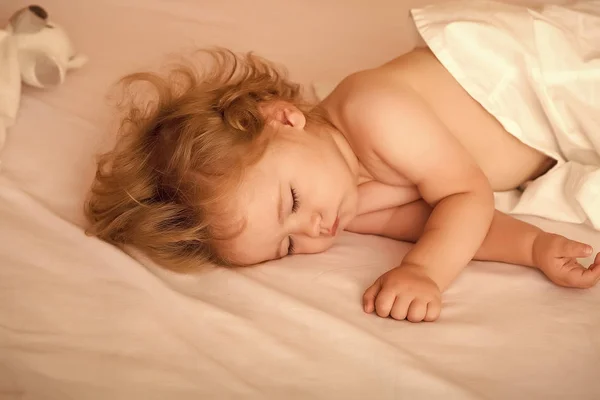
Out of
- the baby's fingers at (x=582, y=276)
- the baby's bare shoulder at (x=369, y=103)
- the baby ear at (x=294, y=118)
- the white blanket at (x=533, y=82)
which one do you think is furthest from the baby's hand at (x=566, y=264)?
the baby ear at (x=294, y=118)

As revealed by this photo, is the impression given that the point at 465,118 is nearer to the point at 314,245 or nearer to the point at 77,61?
the point at 314,245

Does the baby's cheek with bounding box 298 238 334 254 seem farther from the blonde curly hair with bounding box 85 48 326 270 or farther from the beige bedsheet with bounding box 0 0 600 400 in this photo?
the blonde curly hair with bounding box 85 48 326 270

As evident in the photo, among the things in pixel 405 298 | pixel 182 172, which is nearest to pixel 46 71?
pixel 182 172

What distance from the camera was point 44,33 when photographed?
118 cm

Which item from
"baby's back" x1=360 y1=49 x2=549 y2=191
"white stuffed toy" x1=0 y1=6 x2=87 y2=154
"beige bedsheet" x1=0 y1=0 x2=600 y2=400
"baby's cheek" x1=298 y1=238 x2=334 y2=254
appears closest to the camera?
"beige bedsheet" x1=0 y1=0 x2=600 y2=400

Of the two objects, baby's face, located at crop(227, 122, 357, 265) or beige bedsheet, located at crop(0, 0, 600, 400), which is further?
baby's face, located at crop(227, 122, 357, 265)

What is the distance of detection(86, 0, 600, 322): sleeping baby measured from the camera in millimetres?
830

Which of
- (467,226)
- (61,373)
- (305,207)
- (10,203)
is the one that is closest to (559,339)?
(467,226)

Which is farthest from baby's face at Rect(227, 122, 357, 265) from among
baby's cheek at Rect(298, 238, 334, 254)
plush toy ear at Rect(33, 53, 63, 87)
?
plush toy ear at Rect(33, 53, 63, 87)

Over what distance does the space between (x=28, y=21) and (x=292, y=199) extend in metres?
0.70

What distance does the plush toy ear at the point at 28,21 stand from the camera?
1164 millimetres

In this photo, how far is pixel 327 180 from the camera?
0.88 metres

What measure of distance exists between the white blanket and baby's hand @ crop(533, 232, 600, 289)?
158mm

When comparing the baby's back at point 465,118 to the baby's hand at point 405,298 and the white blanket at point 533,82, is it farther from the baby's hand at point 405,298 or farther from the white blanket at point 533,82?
the baby's hand at point 405,298
